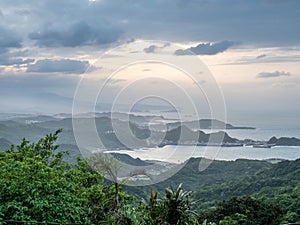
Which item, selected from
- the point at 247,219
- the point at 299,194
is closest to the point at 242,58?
the point at 299,194

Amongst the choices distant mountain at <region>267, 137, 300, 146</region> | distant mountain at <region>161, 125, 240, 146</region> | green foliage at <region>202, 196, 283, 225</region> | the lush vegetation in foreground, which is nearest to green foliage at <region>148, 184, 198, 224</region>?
Answer: the lush vegetation in foreground

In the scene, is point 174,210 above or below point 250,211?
above

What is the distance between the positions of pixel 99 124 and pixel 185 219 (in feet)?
10.5

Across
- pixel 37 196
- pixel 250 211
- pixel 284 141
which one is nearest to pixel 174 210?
pixel 37 196

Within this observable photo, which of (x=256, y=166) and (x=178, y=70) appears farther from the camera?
(x=256, y=166)

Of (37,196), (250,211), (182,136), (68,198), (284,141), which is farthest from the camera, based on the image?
(284,141)

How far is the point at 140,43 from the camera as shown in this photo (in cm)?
734

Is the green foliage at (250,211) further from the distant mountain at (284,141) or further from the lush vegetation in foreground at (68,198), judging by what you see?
the distant mountain at (284,141)

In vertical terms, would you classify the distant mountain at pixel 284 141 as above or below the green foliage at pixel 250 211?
above

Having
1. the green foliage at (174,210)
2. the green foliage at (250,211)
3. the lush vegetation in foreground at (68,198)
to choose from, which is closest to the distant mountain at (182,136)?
the lush vegetation in foreground at (68,198)

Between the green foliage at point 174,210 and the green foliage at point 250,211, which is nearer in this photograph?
the green foliage at point 174,210

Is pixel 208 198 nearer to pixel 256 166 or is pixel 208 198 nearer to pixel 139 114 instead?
pixel 256 166

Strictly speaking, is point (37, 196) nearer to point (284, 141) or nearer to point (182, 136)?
point (182, 136)

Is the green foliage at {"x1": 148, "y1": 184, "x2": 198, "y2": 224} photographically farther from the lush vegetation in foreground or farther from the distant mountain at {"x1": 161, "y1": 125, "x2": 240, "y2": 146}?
the distant mountain at {"x1": 161, "y1": 125, "x2": 240, "y2": 146}
